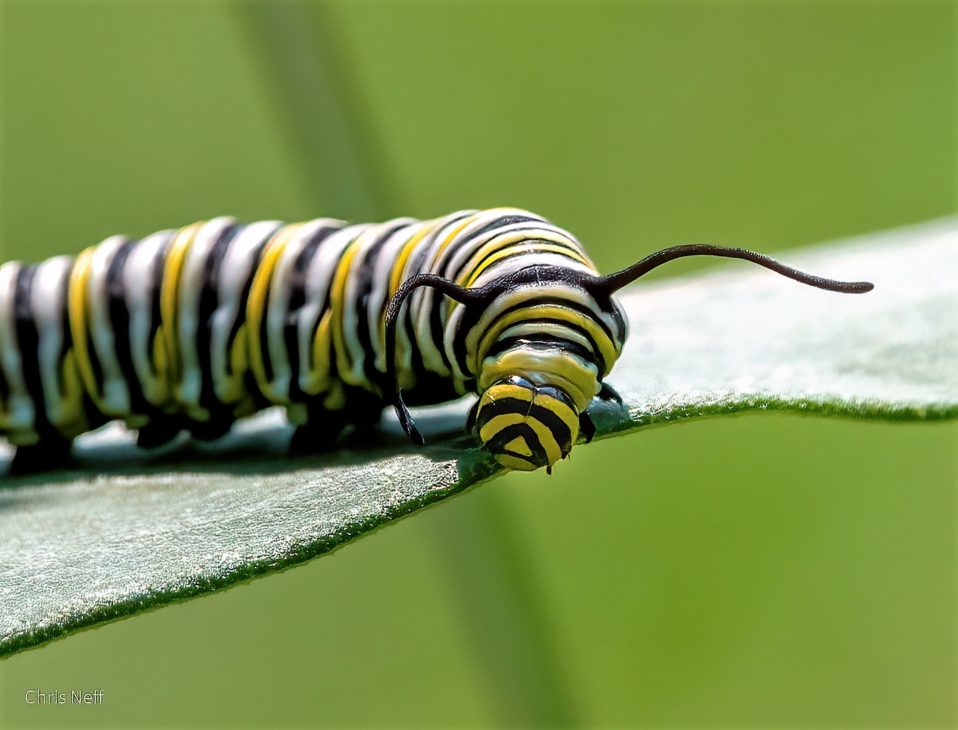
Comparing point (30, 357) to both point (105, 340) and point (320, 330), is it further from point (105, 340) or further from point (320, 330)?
point (320, 330)

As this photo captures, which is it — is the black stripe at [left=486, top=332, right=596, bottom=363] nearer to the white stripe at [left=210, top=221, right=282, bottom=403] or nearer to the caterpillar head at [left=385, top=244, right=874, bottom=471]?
the caterpillar head at [left=385, top=244, right=874, bottom=471]

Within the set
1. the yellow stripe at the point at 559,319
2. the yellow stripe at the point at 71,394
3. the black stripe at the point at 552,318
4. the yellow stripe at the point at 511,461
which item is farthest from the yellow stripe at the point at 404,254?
the yellow stripe at the point at 71,394

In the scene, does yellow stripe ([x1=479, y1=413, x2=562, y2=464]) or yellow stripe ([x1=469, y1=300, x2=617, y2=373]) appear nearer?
yellow stripe ([x1=479, y1=413, x2=562, y2=464])

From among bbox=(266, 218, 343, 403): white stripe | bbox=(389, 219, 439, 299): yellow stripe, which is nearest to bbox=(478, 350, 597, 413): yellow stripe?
bbox=(389, 219, 439, 299): yellow stripe

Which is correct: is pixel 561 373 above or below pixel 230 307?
below

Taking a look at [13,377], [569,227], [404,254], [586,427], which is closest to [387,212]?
[404,254]

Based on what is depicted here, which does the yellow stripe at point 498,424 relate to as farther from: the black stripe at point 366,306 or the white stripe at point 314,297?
the white stripe at point 314,297

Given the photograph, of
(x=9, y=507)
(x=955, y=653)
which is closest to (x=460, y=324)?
(x=9, y=507)

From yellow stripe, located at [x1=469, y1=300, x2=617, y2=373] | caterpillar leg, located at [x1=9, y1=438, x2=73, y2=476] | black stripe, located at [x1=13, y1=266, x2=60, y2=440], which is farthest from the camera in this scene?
black stripe, located at [x1=13, y1=266, x2=60, y2=440]
